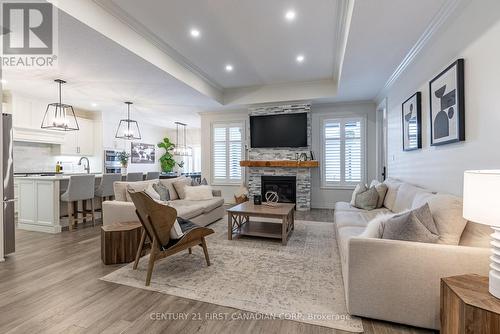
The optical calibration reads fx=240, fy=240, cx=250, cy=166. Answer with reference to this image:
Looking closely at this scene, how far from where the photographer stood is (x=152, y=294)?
2.19 m

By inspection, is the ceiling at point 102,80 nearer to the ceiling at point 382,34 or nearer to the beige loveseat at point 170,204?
the beige loveseat at point 170,204

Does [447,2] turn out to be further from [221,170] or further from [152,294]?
[221,170]

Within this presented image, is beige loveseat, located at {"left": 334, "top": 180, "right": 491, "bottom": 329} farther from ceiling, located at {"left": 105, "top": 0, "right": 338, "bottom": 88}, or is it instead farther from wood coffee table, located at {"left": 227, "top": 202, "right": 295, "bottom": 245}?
ceiling, located at {"left": 105, "top": 0, "right": 338, "bottom": 88}

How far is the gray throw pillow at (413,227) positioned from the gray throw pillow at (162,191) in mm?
3523

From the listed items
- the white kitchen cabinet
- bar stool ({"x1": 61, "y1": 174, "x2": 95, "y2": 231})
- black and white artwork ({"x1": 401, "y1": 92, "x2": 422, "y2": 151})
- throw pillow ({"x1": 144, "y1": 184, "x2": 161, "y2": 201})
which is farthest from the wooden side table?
the white kitchen cabinet

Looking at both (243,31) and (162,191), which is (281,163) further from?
(243,31)

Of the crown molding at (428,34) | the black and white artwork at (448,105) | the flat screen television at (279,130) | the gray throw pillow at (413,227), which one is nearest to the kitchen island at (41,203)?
the flat screen television at (279,130)

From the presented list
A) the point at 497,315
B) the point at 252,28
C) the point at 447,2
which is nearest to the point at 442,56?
the point at 447,2

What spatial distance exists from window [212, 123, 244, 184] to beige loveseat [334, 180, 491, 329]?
5.41 metres

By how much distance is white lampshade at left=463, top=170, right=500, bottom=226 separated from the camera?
118 centimetres

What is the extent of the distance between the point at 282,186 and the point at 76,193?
452 centimetres

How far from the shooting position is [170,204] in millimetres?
4090

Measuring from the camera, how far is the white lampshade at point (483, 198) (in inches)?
46.6

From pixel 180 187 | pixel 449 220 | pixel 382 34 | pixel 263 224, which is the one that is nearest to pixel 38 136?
pixel 180 187
